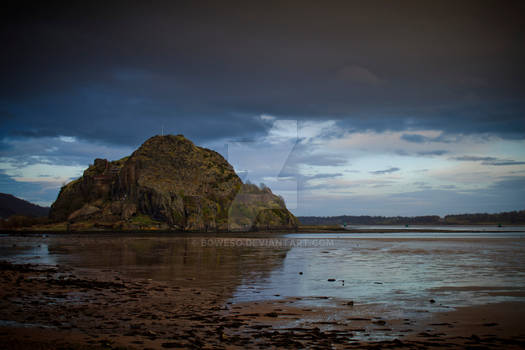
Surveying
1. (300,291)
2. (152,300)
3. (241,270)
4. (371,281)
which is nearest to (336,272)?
(371,281)

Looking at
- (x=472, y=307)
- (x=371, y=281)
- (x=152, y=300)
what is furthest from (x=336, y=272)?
(x=152, y=300)

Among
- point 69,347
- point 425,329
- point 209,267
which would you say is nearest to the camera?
point 69,347

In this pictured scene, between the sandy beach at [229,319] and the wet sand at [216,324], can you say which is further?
the sandy beach at [229,319]

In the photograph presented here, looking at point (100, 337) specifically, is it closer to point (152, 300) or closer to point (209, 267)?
point (152, 300)

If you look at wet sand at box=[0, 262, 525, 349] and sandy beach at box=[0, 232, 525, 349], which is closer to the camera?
wet sand at box=[0, 262, 525, 349]

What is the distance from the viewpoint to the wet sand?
1122 cm

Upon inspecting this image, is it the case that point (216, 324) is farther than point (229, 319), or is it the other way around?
point (229, 319)

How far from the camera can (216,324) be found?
13555 mm

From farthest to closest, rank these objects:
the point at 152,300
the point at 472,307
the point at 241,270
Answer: the point at 241,270, the point at 152,300, the point at 472,307

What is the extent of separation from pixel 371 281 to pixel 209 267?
563 inches

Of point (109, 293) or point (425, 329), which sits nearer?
point (425, 329)

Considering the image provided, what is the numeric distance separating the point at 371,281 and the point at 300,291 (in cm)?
623

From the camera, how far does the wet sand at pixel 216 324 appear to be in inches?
442

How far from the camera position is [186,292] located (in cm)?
2045
